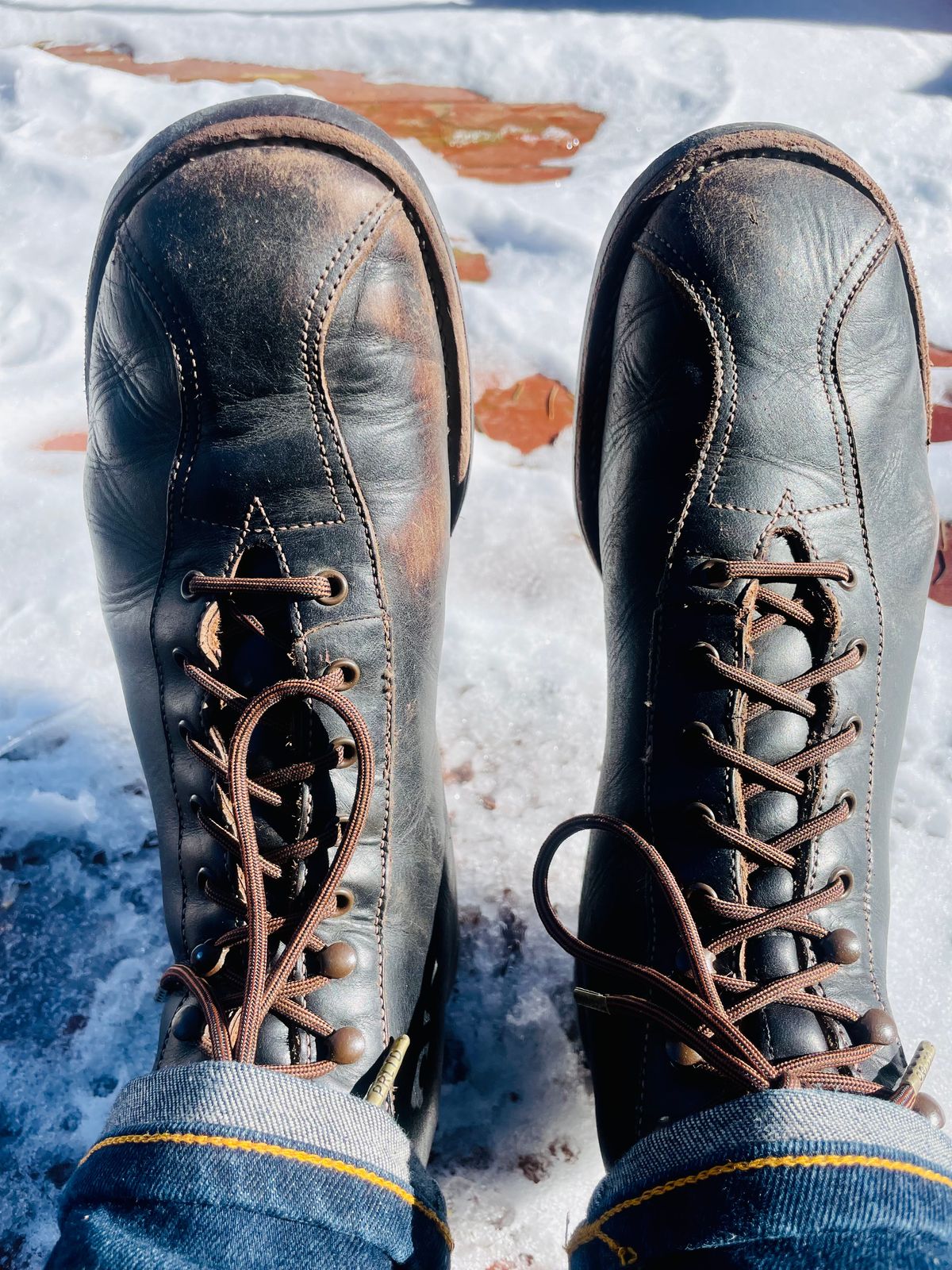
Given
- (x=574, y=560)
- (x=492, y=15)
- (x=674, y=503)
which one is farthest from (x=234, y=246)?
(x=492, y=15)

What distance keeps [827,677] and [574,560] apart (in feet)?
1.39

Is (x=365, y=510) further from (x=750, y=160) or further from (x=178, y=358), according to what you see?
(x=750, y=160)

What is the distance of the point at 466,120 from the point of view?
149 centimetres

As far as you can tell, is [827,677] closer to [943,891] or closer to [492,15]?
[943,891]

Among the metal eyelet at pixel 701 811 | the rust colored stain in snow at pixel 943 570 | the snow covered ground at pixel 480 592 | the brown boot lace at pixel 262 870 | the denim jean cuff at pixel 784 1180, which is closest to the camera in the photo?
the denim jean cuff at pixel 784 1180

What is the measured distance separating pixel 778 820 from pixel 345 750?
15.2 inches

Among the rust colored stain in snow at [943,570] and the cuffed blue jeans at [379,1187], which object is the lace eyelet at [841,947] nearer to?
the cuffed blue jeans at [379,1187]

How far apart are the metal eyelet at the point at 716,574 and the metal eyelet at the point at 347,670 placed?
0.32m

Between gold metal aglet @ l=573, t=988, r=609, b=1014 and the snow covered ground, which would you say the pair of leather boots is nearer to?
gold metal aglet @ l=573, t=988, r=609, b=1014

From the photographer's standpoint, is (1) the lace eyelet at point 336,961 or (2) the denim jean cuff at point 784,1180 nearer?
(2) the denim jean cuff at point 784,1180

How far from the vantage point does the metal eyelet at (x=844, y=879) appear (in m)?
0.87

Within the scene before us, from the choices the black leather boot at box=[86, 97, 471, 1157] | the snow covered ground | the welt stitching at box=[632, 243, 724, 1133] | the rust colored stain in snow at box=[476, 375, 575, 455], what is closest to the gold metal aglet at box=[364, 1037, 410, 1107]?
the black leather boot at box=[86, 97, 471, 1157]

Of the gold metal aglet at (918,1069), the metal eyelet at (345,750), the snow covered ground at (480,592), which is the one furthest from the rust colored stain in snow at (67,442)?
the gold metal aglet at (918,1069)

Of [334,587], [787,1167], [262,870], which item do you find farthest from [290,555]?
[787,1167]
